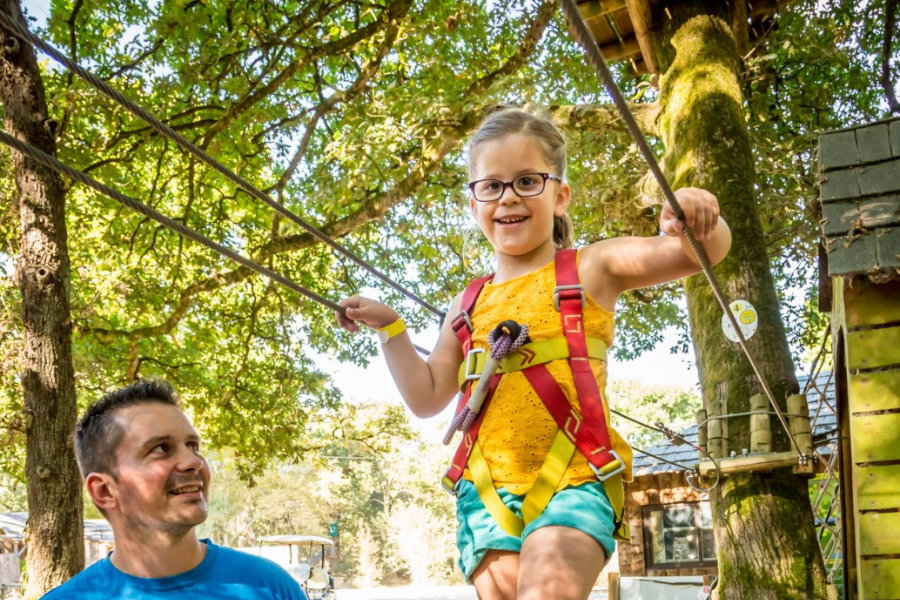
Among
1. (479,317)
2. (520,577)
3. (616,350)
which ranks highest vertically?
(616,350)

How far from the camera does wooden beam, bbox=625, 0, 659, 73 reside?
5715mm

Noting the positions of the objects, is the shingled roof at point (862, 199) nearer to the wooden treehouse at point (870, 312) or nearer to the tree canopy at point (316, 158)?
the wooden treehouse at point (870, 312)

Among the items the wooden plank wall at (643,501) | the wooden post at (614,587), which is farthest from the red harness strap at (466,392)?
the wooden plank wall at (643,501)

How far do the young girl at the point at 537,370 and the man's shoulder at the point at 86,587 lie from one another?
0.77 metres

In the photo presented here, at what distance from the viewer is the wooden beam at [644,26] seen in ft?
18.7

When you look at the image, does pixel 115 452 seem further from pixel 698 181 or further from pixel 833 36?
pixel 833 36

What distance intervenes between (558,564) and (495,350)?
1.48 ft

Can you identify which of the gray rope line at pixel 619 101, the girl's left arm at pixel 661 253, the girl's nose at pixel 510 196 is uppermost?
the girl's nose at pixel 510 196

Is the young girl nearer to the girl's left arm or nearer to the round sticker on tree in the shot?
the girl's left arm

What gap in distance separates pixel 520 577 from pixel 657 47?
514cm

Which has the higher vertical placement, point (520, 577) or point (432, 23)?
point (432, 23)

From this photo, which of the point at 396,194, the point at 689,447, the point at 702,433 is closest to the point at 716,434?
the point at 702,433

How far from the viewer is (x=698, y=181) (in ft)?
16.5

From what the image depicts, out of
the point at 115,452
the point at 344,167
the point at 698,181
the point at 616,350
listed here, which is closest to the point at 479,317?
the point at 115,452
